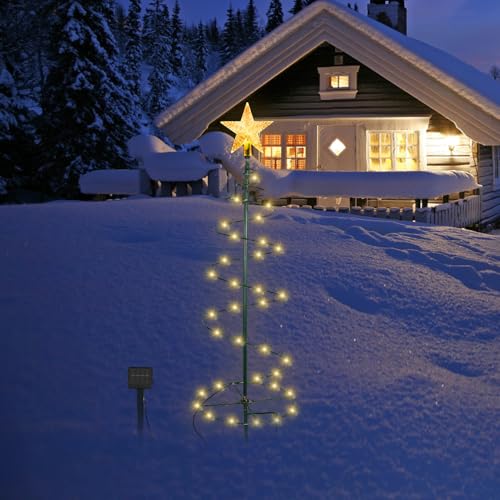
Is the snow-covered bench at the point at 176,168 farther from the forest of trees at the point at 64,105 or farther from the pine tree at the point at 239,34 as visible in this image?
the pine tree at the point at 239,34

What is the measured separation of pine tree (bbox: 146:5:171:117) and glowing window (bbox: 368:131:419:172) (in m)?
50.5

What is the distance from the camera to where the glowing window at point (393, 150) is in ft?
56.0

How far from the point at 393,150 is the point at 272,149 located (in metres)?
3.11

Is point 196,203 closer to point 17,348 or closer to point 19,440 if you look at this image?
point 17,348

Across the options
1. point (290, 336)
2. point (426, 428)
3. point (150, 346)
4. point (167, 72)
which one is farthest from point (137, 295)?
point (167, 72)

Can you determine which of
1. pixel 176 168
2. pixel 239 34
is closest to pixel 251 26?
pixel 239 34

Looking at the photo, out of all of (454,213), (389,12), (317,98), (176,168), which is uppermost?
(389,12)

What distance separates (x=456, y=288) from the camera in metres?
6.93

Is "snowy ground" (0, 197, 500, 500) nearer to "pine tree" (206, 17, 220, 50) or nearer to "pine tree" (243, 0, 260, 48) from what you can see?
"pine tree" (243, 0, 260, 48)

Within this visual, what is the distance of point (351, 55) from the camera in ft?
54.7

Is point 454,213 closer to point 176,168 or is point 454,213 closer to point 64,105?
point 176,168

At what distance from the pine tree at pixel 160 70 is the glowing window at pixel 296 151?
49.6m

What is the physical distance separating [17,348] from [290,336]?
2.15 meters

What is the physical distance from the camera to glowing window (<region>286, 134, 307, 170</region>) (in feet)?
58.2
